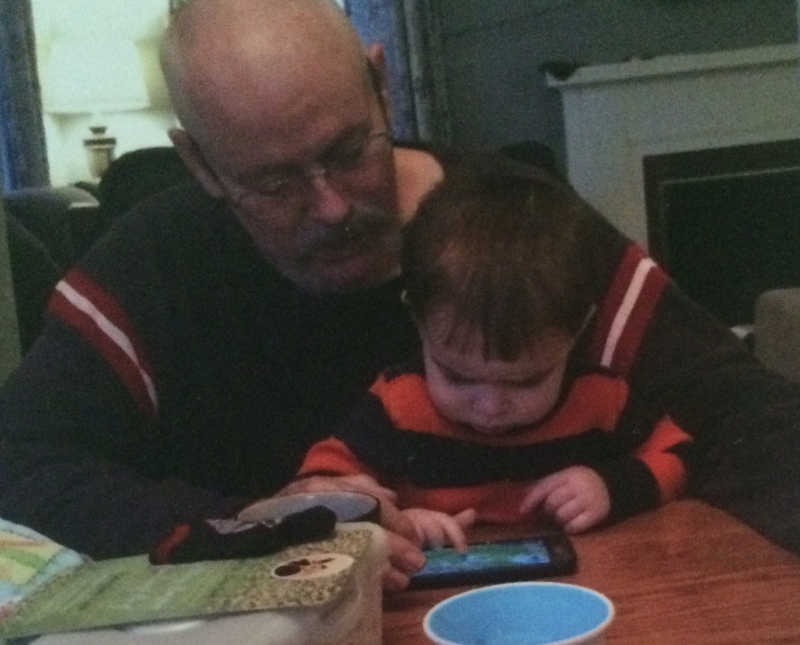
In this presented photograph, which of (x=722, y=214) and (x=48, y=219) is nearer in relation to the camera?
(x=48, y=219)

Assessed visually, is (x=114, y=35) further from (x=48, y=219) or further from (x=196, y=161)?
(x=196, y=161)

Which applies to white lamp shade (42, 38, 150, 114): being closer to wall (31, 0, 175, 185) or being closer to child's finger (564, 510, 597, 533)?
wall (31, 0, 175, 185)

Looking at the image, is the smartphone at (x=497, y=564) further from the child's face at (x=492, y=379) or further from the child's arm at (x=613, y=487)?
the child's face at (x=492, y=379)

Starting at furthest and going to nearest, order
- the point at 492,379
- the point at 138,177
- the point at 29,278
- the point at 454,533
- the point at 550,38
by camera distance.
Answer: the point at 550,38, the point at 29,278, the point at 138,177, the point at 492,379, the point at 454,533

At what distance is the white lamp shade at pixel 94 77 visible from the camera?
14.9 ft

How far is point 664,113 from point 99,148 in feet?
7.12

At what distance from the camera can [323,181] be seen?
1206mm

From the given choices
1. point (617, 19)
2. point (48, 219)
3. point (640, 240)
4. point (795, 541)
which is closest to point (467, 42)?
point (617, 19)

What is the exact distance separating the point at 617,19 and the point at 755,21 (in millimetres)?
496

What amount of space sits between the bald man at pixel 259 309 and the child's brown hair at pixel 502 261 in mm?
117

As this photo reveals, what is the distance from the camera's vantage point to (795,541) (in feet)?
2.66

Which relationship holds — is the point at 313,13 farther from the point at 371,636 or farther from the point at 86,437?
the point at 371,636

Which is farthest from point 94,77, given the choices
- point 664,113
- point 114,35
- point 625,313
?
point 625,313

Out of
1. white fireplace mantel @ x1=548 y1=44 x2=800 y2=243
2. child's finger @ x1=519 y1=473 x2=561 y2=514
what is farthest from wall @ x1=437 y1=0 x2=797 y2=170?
child's finger @ x1=519 y1=473 x2=561 y2=514
